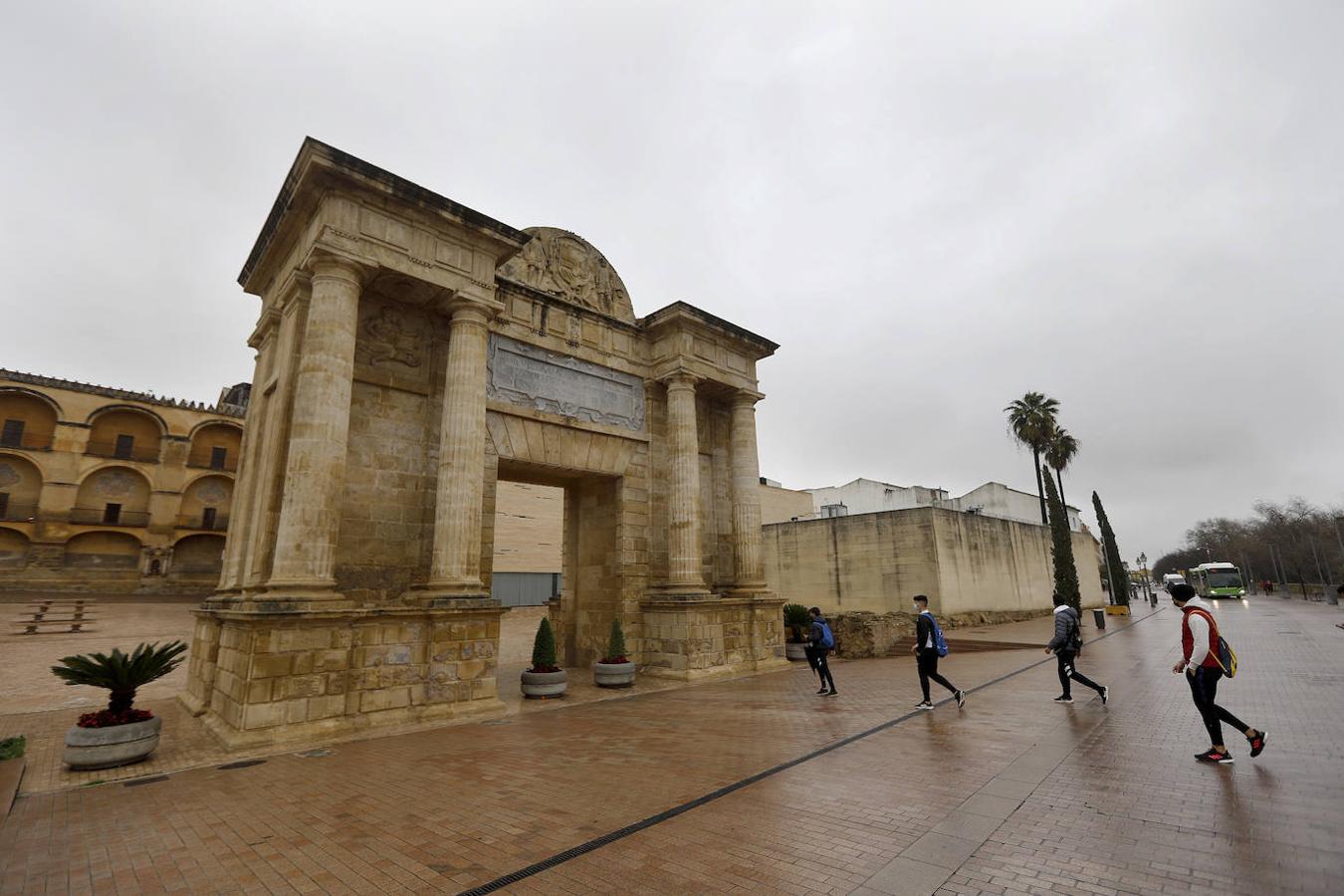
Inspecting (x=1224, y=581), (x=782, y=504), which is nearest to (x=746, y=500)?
(x=782, y=504)

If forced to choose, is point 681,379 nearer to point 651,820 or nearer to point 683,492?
point 683,492

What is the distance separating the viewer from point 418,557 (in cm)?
1141

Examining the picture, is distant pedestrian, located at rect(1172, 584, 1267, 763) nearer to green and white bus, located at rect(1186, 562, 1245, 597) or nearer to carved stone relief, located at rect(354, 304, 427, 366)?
carved stone relief, located at rect(354, 304, 427, 366)

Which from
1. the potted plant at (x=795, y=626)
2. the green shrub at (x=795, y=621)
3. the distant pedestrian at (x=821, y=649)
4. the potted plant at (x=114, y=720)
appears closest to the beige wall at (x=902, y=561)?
the potted plant at (x=795, y=626)

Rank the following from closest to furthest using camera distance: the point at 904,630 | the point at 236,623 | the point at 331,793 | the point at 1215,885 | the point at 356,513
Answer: the point at 1215,885 < the point at 331,793 < the point at 236,623 < the point at 356,513 < the point at 904,630

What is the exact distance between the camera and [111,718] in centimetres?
735

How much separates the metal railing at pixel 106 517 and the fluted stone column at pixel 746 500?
38614mm

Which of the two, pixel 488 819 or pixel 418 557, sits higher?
pixel 418 557

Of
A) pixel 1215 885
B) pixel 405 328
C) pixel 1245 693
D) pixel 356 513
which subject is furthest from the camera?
pixel 405 328

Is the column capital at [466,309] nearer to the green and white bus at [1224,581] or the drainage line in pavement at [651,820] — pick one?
the drainage line in pavement at [651,820]

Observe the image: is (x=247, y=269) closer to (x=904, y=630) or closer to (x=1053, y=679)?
(x=1053, y=679)

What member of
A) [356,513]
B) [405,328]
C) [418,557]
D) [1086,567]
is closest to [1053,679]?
[418,557]

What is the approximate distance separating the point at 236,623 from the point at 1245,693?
50.4 feet

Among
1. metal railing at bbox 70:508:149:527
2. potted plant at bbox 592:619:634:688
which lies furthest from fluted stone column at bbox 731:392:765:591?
metal railing at bbox 70:508:149:527
